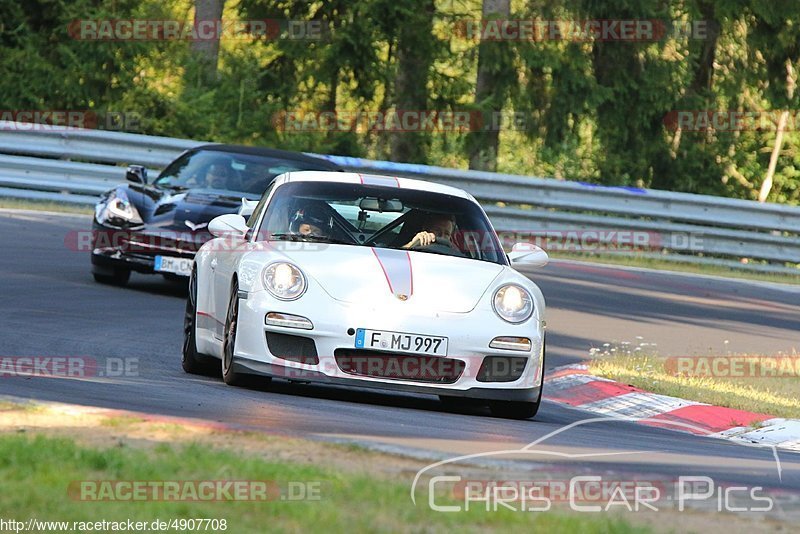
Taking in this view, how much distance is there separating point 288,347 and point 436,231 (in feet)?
4.96

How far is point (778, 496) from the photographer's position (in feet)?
19.9

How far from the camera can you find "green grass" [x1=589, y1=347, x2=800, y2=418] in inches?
417

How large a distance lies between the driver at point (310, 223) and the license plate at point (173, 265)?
14.9 feet

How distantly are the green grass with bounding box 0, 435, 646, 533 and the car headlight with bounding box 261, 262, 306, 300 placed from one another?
259 cm

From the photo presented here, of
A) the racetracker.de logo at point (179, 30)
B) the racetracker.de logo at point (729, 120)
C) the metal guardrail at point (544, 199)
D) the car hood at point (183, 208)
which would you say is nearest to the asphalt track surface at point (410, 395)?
the car hood at point (183, 208)

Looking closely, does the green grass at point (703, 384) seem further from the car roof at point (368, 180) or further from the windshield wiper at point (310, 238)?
the windshield wiper at point (310, 238)

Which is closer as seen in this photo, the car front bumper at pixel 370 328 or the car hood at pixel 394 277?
the car front bumper at pixel 370 328

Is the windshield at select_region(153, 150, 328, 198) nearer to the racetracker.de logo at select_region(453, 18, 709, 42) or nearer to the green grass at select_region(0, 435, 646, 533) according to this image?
the green grass at select_region(0, 435, 646, 533)

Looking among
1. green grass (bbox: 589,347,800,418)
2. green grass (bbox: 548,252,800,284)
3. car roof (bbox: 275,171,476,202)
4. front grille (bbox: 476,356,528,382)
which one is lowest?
green grass (bbox: 548,252,800,284)

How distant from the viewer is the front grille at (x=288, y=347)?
8.42 metres

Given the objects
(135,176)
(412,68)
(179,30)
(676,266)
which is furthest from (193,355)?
(179,30)

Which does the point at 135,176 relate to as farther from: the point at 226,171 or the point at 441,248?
the point at 441,248

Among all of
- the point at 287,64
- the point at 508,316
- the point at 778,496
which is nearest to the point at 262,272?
the point at 508,316

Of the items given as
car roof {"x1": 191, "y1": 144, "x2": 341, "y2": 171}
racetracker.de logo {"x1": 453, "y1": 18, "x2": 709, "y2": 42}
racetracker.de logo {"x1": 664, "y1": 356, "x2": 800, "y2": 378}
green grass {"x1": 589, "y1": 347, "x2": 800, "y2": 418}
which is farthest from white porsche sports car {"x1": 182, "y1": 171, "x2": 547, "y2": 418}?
racetracker.de logo {"x1": 453, "y1": 18, "x2": 709, "y2": 42}
